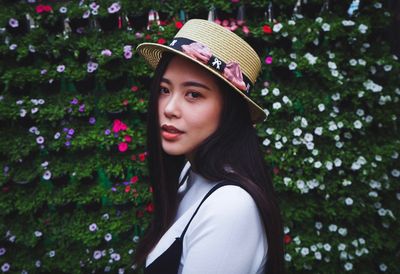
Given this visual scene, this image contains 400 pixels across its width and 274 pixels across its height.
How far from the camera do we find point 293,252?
2.76 meters

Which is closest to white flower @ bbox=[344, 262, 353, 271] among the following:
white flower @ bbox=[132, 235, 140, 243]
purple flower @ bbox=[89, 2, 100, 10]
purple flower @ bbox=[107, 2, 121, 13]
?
white flower @ bbox=[132, 235, 140, 243]

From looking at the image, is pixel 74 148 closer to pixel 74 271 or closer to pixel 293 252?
pixel 74 271

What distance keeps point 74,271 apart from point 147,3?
2.21 metres

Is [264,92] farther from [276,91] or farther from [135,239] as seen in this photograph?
[135,239]

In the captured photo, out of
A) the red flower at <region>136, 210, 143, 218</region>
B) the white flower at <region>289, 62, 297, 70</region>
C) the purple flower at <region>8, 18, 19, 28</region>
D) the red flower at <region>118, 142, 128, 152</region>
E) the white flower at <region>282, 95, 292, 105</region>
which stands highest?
the purple flower at <region>8, 18, 19, 28</region>

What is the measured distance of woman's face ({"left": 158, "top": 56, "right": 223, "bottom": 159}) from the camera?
1195 millimetres

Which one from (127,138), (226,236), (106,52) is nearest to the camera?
(226,236)

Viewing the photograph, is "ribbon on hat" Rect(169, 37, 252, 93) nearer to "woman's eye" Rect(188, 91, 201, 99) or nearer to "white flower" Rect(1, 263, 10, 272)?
"woman's eye" Rect(188, 91, 201, 99)

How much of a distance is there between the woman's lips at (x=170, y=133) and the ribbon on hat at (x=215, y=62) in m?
0.25

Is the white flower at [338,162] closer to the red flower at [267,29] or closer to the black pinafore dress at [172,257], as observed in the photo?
the red flower at [267,29]

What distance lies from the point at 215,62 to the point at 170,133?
29 centimetres

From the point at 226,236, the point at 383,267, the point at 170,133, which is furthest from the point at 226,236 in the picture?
the point at 383,267

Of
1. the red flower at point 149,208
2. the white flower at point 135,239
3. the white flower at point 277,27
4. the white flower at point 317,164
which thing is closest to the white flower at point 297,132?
the white flower at point 317,164

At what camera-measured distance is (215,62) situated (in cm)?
116
